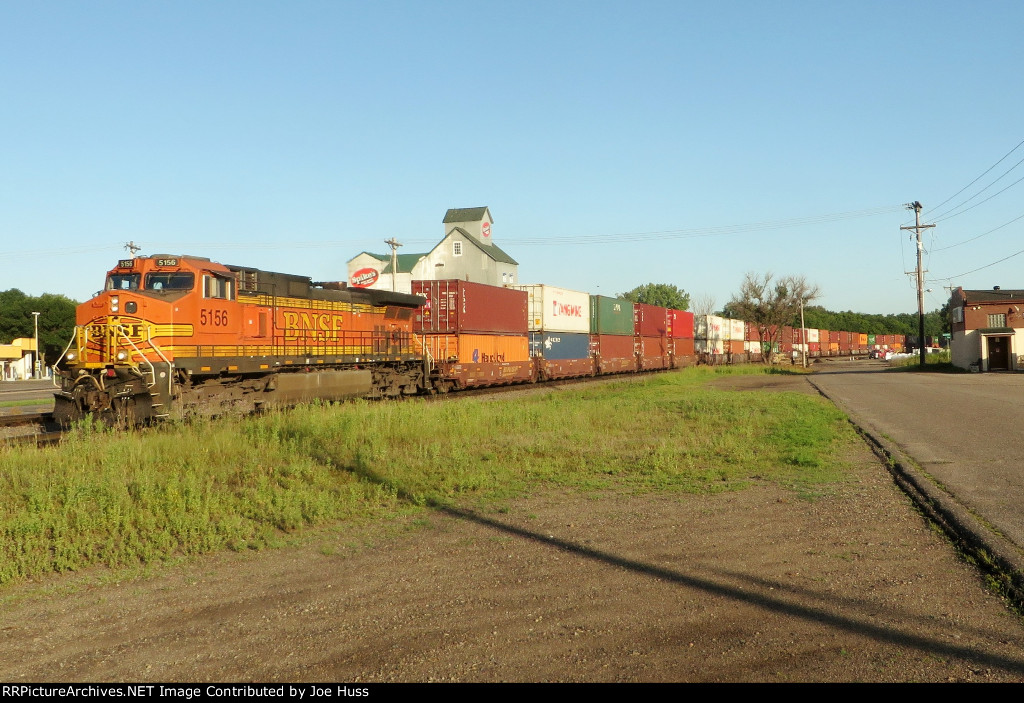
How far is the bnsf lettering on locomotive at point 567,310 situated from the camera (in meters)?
35.5

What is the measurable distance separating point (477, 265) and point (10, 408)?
197 ft

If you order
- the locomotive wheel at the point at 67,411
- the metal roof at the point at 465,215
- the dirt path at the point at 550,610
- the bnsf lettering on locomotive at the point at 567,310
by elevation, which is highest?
the metal roof at the point at 465,215

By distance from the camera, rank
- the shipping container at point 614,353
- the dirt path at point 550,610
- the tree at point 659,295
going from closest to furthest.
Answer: the dirt path at point 550,610
the shipping container at point 614,353
the tree at point 659,295

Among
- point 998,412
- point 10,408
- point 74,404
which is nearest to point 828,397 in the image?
point 998,412

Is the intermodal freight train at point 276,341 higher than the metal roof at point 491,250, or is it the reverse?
the metal roof at point 491,250

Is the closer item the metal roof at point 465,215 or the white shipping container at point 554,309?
the white shipping container at point 554,309

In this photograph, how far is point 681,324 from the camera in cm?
5344

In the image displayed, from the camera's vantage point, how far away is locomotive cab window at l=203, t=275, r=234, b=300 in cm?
1686

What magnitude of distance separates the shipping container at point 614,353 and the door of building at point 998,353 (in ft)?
76.7

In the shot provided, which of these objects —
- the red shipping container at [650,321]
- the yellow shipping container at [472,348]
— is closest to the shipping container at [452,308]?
the yellow shipping container at [472,348]

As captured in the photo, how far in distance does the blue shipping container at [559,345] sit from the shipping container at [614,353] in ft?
3.27

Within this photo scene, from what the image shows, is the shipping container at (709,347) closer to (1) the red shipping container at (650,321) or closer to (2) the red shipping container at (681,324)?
(2) the red shipping container at (681,324)

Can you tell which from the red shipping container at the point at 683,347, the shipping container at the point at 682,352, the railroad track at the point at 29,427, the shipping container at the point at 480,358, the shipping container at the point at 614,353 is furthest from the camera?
the red shipping container at the point at 683,347

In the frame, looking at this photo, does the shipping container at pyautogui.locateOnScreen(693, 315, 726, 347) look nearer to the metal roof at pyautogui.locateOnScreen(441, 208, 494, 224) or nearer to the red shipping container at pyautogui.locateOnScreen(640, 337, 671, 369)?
the red shipping container at pyautogui.locateOnScreen(640, 337, 671, 369)
